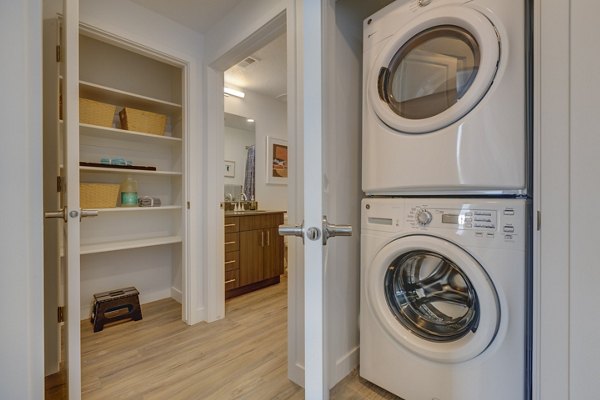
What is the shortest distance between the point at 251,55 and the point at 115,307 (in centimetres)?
239

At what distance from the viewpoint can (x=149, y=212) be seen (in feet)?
8.09

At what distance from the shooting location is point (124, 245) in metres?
2.10

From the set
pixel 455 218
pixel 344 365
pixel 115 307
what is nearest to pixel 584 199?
pixel 455 218

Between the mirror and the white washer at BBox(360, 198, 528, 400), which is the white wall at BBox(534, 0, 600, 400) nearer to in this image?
the white washer at BBox(360, 198, 528, 400)

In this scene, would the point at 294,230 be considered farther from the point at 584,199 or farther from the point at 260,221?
the point at 260,221

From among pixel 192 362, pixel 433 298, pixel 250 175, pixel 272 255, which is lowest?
pixel 192 362

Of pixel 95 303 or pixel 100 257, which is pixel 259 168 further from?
pixel 95 303

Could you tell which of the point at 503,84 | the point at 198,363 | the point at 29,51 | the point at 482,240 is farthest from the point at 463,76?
the point at 198,363

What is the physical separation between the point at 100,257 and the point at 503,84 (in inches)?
113

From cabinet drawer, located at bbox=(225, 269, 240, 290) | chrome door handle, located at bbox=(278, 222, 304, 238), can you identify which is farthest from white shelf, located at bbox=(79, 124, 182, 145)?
chrome door handle, located at bbox=(278, 222, 304, 238)

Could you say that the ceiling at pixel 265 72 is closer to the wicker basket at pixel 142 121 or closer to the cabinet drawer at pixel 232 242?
the wicker basket at pixel 142 121

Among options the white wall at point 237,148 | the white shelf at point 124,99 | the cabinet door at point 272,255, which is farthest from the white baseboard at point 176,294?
the white shelf at point 124,99

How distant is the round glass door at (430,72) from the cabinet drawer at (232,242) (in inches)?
75.5

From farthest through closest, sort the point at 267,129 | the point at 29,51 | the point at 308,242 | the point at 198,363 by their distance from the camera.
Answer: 1. the point at 267,129
2. the point at 198,363
3. the point at 29,51
4. the point at 308,242
